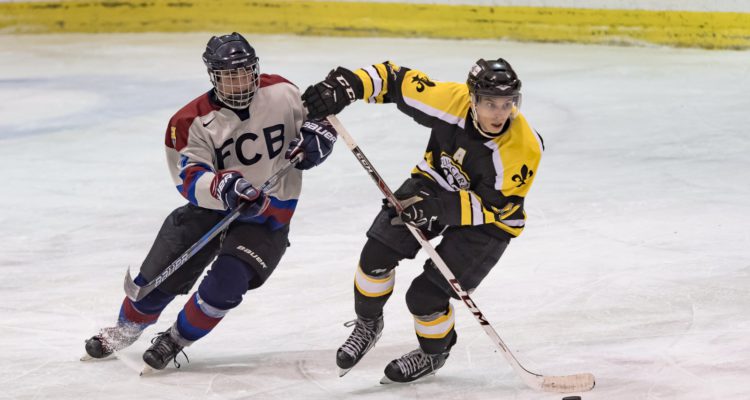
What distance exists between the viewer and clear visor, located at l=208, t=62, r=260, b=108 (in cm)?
331

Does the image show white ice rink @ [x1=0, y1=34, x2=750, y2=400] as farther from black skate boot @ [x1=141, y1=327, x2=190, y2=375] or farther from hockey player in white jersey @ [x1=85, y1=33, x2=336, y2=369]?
hockey player in white jersey @ [x1=85, y1=33, x2=336, y2=369]

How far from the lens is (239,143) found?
343 centimetres

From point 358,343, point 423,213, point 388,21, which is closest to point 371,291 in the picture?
point 358,343

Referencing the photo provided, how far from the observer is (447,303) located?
3342 millimetres

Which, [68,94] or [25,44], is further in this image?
[25,44]

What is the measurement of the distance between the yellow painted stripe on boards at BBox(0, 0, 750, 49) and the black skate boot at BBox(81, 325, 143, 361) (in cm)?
577

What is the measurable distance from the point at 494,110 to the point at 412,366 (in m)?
0.83

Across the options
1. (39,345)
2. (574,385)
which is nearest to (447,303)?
(574,385)

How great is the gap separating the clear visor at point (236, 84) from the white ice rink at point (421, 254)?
2.74ft

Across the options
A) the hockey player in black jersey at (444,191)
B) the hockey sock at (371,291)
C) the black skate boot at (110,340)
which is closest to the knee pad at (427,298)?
the hockey player in black jersey at (444,191)

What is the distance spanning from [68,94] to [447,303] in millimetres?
4961

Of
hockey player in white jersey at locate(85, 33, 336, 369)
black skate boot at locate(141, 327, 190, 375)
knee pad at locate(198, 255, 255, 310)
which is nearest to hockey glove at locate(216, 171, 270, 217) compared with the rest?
hockey player in white jersey at locate(85, 33, 336, 369)

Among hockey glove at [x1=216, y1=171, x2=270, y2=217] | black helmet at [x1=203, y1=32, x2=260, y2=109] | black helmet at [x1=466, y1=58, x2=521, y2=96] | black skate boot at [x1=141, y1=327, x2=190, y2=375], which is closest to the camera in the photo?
black helmet at [x1=466, y1=58, x2=521, y2=96]

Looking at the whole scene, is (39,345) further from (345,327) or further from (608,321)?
(608,321)
